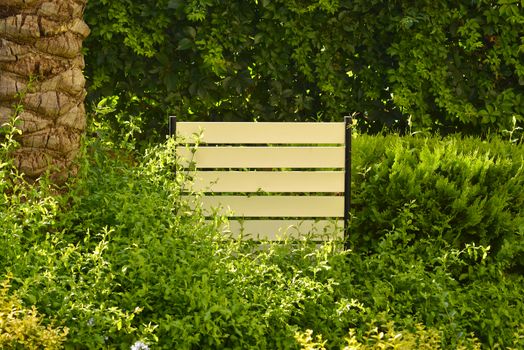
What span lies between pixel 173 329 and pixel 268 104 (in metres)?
3.71

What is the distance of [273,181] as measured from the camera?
5.91 m

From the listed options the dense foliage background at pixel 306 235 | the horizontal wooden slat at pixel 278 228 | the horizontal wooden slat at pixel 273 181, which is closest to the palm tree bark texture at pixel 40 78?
the dense foliage background at pixel 306 235

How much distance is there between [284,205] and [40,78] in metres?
1.62

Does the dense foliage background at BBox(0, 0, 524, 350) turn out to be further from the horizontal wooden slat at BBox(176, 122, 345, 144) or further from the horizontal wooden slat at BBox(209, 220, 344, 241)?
the horizontal wooden slat at BBox(176, 122, 345, 144)

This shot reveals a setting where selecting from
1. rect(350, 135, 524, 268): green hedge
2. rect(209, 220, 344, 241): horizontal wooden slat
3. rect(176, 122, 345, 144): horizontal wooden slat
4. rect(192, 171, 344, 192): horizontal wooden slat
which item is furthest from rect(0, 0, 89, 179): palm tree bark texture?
rect(350, 135, 524, 268): green hedge

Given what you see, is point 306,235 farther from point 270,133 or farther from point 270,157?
point 270,133

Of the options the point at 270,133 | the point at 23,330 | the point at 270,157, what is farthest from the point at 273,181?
the point at 23,330

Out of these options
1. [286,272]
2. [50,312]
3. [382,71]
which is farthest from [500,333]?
[382,71]

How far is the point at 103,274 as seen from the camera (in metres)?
4.80

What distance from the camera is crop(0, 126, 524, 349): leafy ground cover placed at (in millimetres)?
4439

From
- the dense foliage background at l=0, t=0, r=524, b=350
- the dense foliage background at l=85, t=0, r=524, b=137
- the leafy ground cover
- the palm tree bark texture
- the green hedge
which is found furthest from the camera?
the dense foliage background at l=85, t=0, r=524, b=137

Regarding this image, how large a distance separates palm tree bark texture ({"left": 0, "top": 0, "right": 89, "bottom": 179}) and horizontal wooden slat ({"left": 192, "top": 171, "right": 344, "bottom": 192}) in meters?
0.87

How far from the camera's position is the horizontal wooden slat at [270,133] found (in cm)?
589

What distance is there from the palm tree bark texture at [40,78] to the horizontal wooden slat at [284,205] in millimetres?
968
